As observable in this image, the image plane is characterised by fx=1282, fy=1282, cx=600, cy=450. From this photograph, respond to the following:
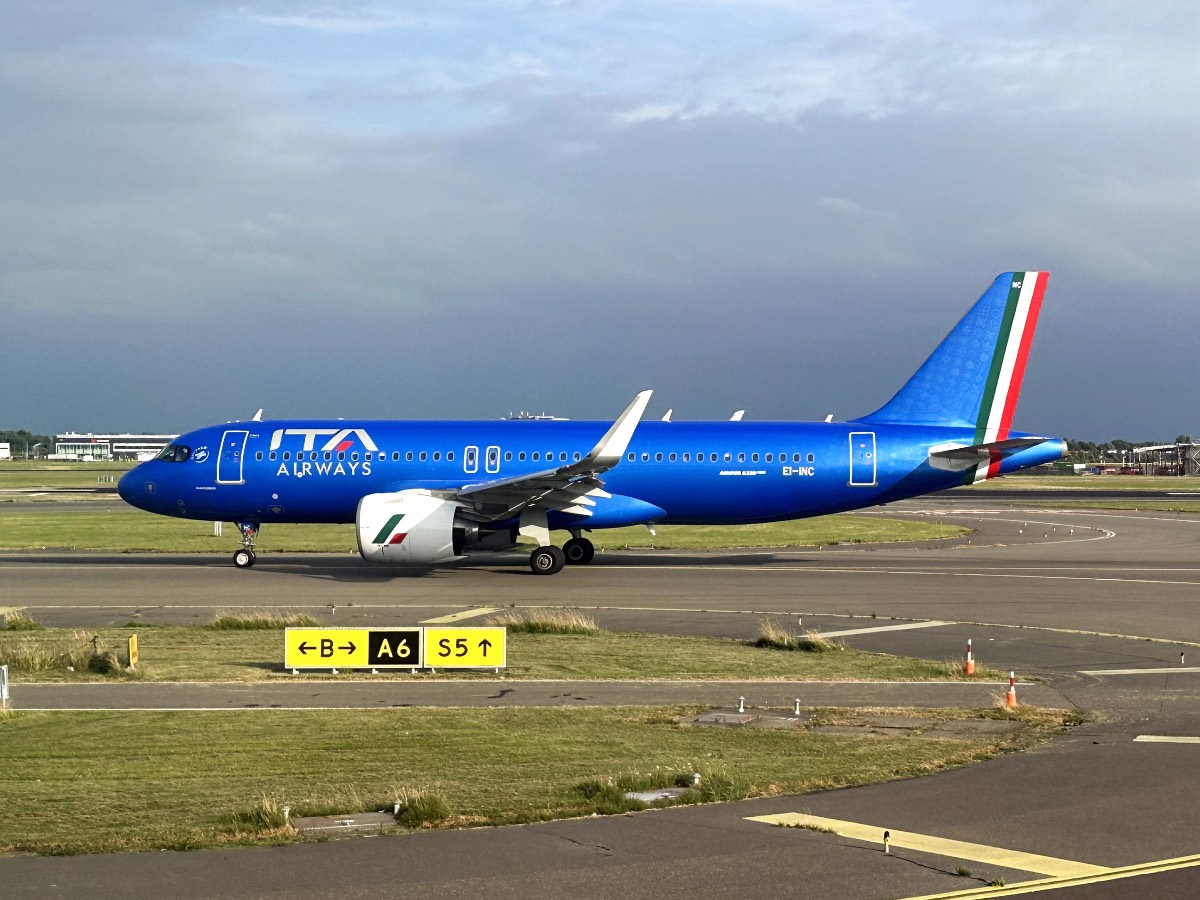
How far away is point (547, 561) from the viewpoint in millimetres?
36844

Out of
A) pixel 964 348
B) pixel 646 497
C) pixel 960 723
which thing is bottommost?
pixel 960 723

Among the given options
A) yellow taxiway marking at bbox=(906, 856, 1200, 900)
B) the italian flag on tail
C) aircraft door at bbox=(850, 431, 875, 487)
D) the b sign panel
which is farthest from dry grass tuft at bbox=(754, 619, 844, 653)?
the italian flag on tail

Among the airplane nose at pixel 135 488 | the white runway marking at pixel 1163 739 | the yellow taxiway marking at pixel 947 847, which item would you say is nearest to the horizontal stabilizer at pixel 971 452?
the white runway marking at pixel 1163 739

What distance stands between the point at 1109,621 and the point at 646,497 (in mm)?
15032

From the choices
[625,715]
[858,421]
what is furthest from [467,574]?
[625,715]

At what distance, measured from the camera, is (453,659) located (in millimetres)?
20406

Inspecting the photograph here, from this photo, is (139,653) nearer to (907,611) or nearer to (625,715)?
(625,715)

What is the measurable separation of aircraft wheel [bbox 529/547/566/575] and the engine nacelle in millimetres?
2801

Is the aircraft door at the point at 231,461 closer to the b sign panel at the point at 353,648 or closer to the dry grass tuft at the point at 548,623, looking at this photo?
the dry grass tuft at the point at 548,623

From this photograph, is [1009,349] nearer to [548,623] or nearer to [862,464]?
[862,464]

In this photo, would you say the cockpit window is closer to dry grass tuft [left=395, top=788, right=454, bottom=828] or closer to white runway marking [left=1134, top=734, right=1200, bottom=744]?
dry grass tuft [left=395, top=788, right=454, bottom=828]

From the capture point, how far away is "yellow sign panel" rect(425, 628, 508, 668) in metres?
20.4

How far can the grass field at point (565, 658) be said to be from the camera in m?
20.2

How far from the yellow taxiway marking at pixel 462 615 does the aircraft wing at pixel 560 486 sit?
251 inches
